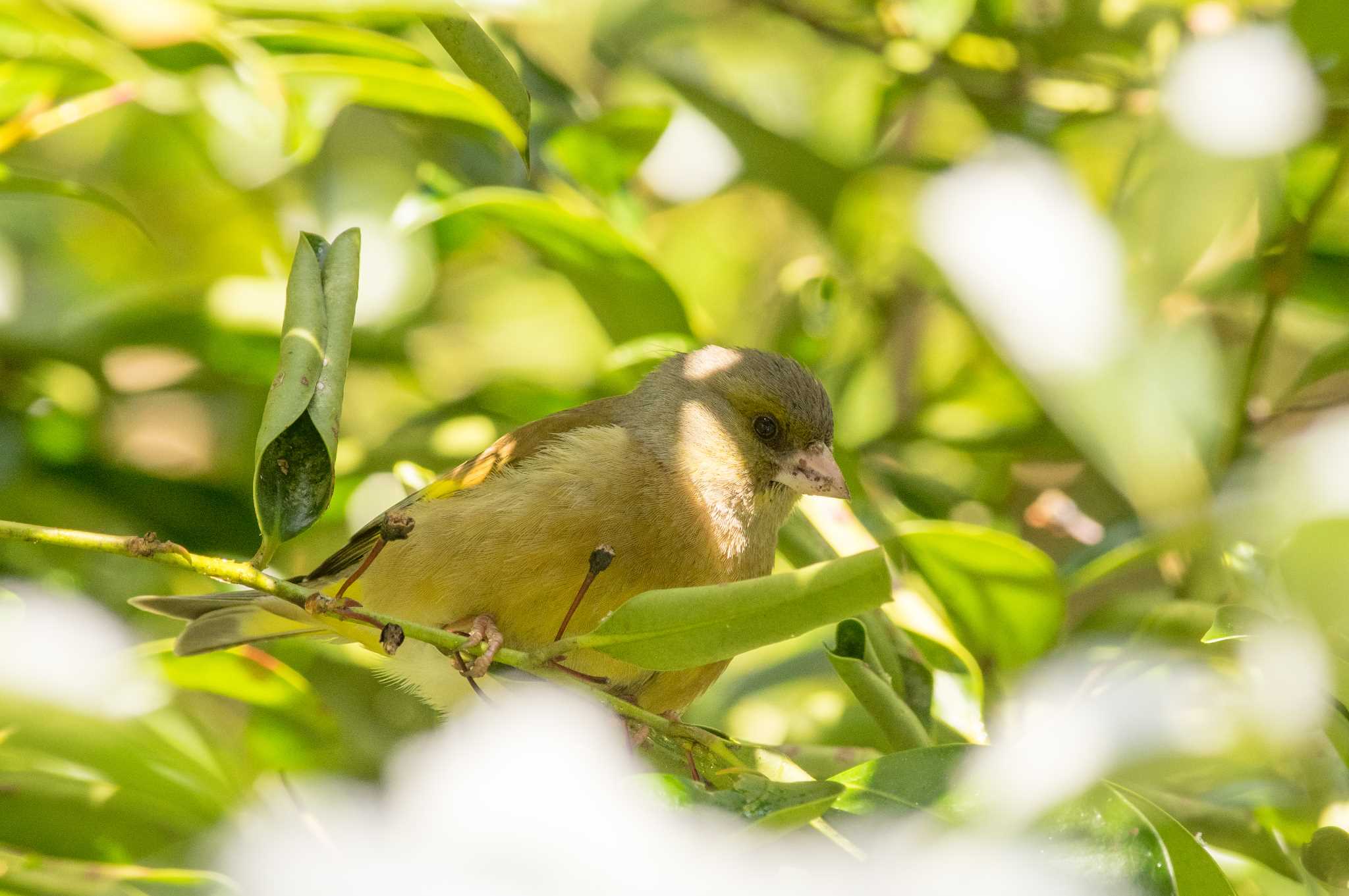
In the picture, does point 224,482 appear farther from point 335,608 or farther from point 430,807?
point 335,608

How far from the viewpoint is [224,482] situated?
11.6 feet

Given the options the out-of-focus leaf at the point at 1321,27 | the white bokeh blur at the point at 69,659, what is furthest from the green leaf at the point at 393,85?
the out-of-focus leaf at the point at 1321,27

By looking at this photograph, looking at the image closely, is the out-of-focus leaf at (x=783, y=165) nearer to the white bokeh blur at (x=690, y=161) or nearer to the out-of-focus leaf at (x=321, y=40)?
the white bokeh blur at (x=690, y=161)

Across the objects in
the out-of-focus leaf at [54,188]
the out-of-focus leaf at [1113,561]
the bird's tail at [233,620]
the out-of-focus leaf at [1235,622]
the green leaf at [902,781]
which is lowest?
the bird's tail at [233,620]

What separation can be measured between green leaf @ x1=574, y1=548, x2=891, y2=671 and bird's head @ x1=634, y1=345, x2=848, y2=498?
51.7 inches

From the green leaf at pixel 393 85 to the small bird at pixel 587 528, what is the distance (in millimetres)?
Result: 805

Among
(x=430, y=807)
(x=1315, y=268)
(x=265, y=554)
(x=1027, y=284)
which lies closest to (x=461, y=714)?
(x=430, y=807)

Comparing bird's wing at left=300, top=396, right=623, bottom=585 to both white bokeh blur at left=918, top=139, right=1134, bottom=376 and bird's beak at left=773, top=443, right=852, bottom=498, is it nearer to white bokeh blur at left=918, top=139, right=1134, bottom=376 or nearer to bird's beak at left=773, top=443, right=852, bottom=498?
bird's beak at left=773, top=443, right=852, bottom=498

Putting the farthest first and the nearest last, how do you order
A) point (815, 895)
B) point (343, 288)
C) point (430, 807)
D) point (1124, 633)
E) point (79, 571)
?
point (79, 571) → point (1124, 633) → point (430, 807) → point (343, 288) → point (815, 895)

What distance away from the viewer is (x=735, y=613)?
6.06 feet

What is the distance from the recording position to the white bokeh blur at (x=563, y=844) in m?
1.86

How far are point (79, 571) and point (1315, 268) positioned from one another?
343 centimetres

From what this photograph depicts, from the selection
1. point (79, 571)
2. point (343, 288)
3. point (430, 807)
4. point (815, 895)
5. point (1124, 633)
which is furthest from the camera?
point (79, 571)

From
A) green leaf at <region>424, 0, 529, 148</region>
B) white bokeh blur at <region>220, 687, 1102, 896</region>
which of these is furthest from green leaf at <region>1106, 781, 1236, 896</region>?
green leaf at <region>424, 0, 529, 148</region>
